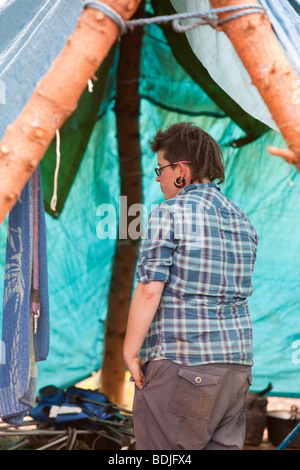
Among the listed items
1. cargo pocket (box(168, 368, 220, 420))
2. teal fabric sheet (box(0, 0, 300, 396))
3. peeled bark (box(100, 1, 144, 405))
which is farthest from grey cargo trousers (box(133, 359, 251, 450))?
peeled bark (box(100, 1, 144, 405))

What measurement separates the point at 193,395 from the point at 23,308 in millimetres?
756

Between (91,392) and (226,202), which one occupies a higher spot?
(226,202)

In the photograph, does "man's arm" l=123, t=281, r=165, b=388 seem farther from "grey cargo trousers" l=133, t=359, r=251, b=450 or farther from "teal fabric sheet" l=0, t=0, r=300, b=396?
"teal fabric sheet" l=0, t=0, r=300, b=396

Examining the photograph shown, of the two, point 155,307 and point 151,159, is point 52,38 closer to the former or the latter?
point 155,307

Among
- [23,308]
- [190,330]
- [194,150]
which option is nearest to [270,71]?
[194,150]

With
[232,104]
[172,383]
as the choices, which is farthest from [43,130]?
[232,104]

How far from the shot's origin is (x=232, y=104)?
3348mm

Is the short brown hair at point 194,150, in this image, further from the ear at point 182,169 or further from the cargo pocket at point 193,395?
the cargo pocket at point 193,395

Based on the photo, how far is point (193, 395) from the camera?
1.77m

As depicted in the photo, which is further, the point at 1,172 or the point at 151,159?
the point at 151,159

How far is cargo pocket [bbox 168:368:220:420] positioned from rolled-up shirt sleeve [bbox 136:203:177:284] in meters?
0.30

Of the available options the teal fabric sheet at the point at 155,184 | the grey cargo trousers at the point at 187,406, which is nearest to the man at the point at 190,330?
the grey cargo trousers at the point at 187,406

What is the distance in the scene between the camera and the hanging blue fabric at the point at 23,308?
215cm
